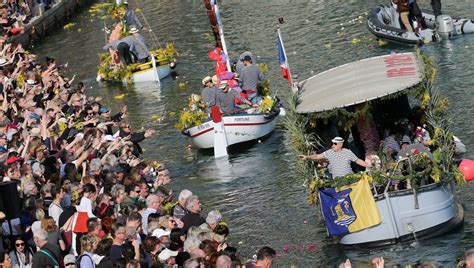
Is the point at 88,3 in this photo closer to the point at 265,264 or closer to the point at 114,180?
the point at 114,180

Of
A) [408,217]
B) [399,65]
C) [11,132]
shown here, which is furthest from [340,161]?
[11,132]

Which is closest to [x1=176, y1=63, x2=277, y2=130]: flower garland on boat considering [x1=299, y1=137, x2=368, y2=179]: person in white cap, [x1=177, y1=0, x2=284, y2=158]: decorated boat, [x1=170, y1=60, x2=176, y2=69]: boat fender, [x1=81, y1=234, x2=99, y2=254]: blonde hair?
[x1=177, y1=0, x2=284, y2=158]: decorated boat

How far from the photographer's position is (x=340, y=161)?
22.5 metres

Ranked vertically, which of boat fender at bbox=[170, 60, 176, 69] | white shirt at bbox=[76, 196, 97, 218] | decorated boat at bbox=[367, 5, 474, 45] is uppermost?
white shirt at bbox=[76, 196, 97, 218]

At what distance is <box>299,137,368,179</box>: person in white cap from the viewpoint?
22438 millimetres

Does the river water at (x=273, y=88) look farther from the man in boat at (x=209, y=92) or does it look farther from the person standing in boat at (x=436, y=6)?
the person standing in boat at (x=436, y=6)

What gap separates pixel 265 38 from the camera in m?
49.4

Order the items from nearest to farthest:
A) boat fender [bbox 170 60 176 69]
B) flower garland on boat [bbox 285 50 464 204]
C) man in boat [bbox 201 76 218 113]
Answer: flower garland on boat [bbox 285 50 464 204]
man in boat [bbox 201 76 218 113]
boat fender [bbox 170 60 176 69]

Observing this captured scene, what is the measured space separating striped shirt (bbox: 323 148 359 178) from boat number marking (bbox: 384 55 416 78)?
2.39 meters

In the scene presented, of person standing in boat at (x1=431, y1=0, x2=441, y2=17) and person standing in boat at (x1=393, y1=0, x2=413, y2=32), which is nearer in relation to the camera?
person standing in boat at (x1=393, y1=0, x2=413, y2=32)

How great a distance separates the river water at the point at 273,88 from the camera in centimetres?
2397

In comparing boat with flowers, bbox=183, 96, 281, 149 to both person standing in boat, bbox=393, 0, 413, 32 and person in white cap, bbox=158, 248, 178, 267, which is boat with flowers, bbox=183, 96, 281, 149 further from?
person in white cap, bbox=158, 248, 178, 267

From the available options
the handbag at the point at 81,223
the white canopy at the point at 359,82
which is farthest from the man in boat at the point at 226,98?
the handbag at the point at 81,223

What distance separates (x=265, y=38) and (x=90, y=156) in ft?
85.1
